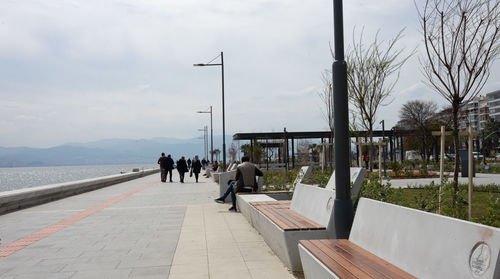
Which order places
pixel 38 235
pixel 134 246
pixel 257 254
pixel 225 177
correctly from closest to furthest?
1. pixel 257 254
2. pixel 134 246
3. pixel 38 235
4. pixel 225 177

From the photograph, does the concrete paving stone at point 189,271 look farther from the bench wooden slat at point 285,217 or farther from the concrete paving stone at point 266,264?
the bench wooden slat at point 285,217

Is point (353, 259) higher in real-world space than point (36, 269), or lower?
higher

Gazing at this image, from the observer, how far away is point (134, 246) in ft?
24.4

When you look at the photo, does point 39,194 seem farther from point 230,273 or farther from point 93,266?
point 230,273

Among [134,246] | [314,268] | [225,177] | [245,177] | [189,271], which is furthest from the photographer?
[225,177]

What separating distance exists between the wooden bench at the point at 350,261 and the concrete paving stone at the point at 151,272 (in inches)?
71.9

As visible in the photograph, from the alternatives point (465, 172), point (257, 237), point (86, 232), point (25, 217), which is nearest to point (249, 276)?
point (257, 237)

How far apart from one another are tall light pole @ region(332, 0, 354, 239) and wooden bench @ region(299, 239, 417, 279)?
53 centimetres

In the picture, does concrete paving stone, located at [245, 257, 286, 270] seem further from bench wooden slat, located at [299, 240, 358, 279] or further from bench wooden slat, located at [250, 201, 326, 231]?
bench wooden slat, located at [299, 240, 358, 279]

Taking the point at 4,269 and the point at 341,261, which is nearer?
the point at 341,261

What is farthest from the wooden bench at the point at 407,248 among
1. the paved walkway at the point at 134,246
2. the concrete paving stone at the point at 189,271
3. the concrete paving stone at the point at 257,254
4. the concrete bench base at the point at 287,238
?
the concrete paving stone at the point at 257,254

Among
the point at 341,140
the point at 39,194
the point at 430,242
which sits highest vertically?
the point at 341,140

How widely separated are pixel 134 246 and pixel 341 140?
152 inches

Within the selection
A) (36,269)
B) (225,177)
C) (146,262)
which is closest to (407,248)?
(146,262)
